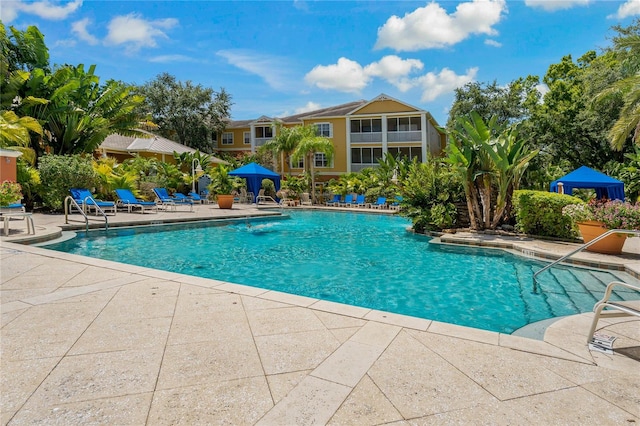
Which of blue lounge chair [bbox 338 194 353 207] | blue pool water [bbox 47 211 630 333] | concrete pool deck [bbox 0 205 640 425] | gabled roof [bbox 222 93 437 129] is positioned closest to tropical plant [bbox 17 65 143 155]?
blue pool water [bbox 47 211 630 333]

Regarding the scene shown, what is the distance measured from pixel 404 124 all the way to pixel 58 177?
28.3 meters

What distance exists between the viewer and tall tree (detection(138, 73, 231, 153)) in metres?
42.2

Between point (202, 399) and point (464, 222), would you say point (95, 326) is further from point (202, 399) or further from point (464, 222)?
point (464, 222)

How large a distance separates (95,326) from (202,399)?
1.99 m

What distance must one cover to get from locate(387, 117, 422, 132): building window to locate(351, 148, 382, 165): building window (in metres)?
2.67

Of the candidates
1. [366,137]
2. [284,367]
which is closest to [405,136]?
[366,137]

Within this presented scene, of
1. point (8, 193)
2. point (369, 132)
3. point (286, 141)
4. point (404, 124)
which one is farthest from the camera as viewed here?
point (404, 124)

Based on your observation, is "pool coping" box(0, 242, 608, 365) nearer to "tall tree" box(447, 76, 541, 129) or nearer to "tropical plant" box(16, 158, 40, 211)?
"tropical plant" box(16, 158, 40, 211)

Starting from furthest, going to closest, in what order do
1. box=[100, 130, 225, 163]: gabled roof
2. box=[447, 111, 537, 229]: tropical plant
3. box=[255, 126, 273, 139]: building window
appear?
1. box=[255, 126, 273, 139]: building window
2. box=[100, 130, 225, 163]: gabled roof
3. box=[447, 111, 537, 229]: tropical plant

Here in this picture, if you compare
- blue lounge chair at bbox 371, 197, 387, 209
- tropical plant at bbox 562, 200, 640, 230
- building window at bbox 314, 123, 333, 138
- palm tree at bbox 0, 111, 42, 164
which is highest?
building window at bbox 314, 123, 333, 138

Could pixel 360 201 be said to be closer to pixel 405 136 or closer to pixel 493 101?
pixel 405 136

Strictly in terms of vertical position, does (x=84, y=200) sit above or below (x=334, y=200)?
above

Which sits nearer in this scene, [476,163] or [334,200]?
[476,163]

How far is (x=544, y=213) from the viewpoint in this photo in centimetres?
1036
